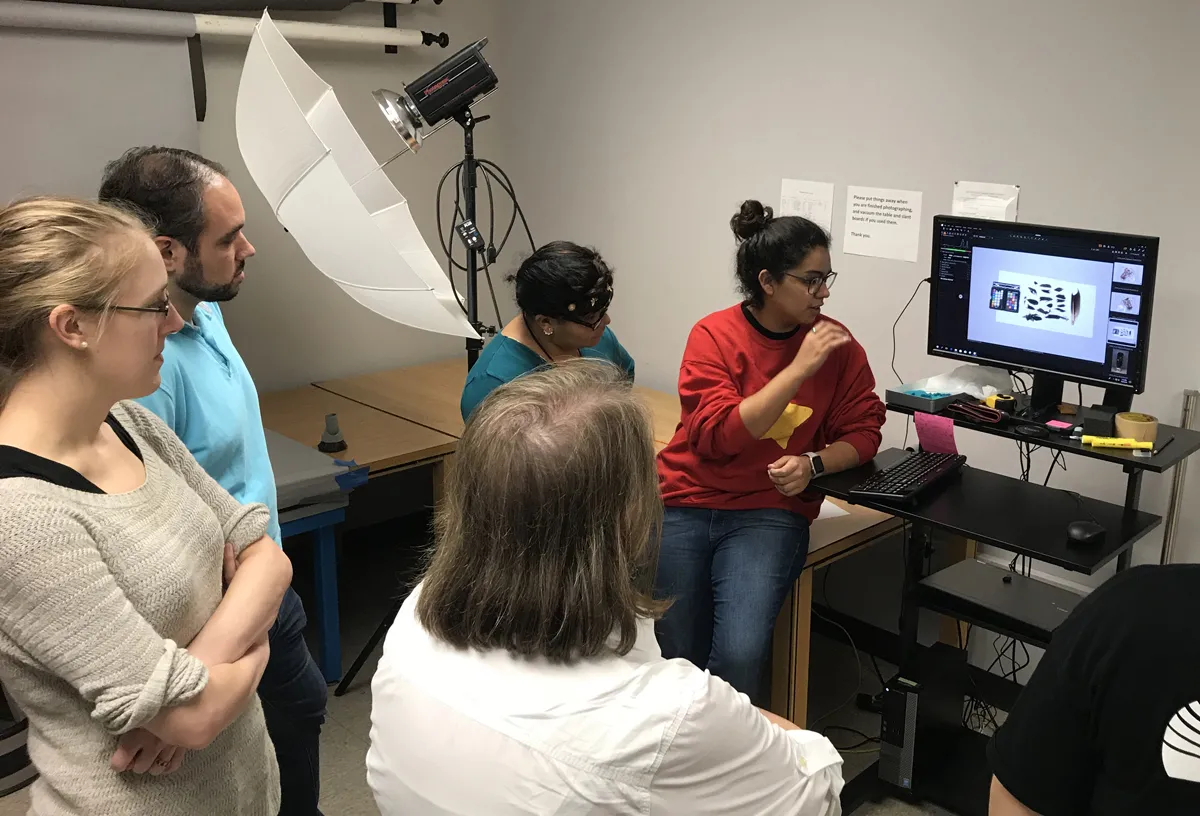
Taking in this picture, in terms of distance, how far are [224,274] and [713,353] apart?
1.10 m

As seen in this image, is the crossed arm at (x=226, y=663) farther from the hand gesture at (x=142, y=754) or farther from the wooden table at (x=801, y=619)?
the wooden table at (x=801, y=619)

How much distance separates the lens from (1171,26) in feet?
7.38

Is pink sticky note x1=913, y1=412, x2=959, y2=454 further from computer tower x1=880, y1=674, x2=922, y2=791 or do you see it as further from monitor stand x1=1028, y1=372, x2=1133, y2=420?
computer tower x1=880, y1=674, x2=922, y2=791

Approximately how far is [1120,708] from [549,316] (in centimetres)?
154

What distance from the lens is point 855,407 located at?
2393 millimetres

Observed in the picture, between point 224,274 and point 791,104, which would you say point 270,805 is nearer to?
point 224,274

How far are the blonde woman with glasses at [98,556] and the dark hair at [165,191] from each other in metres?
0.49

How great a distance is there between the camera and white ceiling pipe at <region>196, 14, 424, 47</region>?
3037mm

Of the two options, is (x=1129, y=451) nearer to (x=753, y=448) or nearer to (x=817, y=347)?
(x=817, y=347)

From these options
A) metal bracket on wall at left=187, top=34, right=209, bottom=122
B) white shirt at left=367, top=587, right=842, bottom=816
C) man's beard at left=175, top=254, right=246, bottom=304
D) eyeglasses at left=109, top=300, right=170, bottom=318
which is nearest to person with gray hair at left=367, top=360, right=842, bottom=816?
white shirt at left=367, top=587, right=842, bottom=816

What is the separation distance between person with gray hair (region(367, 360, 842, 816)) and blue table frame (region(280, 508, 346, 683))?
1.74 metres

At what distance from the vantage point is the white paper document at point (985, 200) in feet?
8.44

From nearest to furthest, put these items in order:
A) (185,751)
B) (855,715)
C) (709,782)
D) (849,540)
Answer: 1. (709,782)
2. (185,751)
3. (849,540)
4. (855,715)

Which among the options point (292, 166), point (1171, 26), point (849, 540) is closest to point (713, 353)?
point (849, 540)
